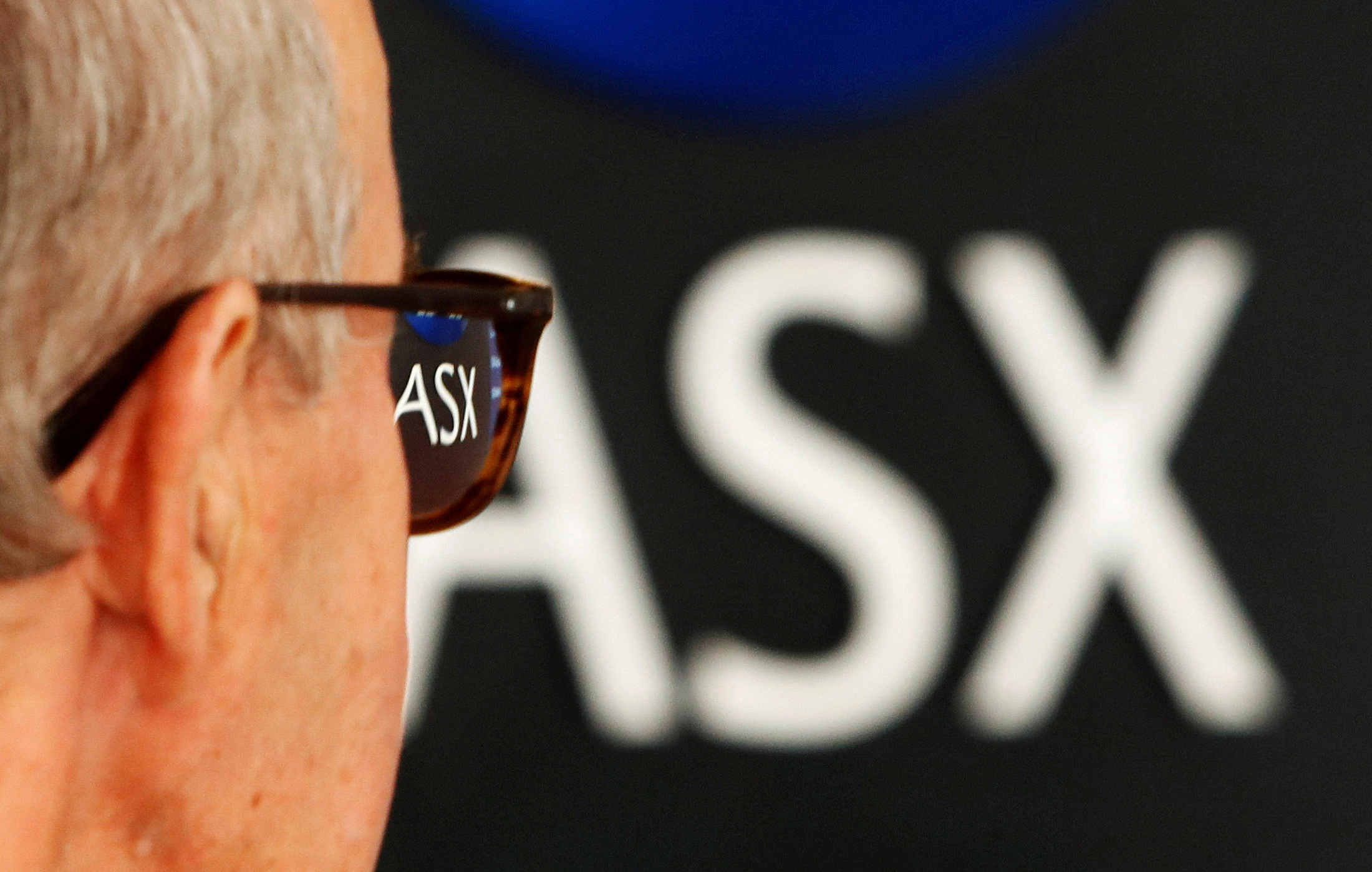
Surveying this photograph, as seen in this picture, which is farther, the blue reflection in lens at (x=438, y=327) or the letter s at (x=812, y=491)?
the letter s at (x=812, y=491)

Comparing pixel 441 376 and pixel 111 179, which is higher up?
pixel 111 179

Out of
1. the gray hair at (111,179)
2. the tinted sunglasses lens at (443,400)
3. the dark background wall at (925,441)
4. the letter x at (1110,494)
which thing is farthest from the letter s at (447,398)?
the letter x at (1110,494)

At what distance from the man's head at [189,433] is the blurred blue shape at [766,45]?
1114 mm

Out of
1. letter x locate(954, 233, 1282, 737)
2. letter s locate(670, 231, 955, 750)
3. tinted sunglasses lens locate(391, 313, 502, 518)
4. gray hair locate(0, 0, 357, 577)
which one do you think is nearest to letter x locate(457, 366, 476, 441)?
tinted sunglasses lens locate(391, 313, 502, 518)

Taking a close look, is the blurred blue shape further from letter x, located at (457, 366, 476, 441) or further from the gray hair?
the gray hair

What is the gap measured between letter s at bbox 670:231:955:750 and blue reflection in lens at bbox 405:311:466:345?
1.05m

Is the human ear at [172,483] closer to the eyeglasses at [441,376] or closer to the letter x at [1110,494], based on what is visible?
the eyeglasses at [441,376]

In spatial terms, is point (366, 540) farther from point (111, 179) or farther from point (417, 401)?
point (111, 179)

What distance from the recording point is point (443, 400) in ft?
2.14

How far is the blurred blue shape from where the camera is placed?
5.40 feet

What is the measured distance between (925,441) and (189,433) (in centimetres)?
134

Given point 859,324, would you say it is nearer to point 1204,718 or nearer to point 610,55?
point 610,55

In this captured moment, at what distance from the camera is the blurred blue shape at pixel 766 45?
1.64m

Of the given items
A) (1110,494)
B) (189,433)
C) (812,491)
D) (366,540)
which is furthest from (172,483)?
(1110,494)
